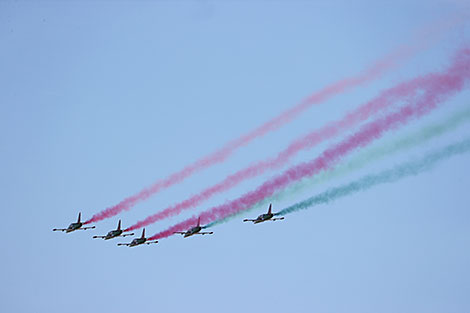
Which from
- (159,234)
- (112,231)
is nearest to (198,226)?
(159,234)

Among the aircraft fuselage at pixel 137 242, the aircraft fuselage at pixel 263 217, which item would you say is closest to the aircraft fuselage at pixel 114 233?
the aircraft fuselage at pixel 137 242

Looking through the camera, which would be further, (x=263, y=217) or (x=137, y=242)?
(x=137, y=242)

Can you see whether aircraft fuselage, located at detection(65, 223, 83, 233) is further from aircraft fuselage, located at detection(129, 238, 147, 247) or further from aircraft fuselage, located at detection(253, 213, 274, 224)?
aircraft fuselage, located at detection(253, 213, 274, 224)

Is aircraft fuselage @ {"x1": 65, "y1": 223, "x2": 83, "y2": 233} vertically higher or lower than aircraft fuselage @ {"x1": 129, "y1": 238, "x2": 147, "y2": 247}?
higher

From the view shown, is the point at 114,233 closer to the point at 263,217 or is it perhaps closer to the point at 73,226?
the point at 73,226

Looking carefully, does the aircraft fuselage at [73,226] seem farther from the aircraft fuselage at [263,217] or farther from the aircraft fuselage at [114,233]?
the aircraft fuselage at [263,217]

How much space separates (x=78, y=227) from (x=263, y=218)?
21.5 m

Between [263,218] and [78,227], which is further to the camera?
[78,227]

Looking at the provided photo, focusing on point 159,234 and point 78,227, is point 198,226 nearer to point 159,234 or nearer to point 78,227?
point 159,234

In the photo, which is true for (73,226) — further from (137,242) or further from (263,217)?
(263,217)

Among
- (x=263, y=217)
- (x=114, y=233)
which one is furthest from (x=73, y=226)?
(x=263, y=217)

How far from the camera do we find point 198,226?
292 feet

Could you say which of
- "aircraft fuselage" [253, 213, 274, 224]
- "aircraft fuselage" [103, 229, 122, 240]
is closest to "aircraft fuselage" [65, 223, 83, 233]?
"aircraft fuselage" [103, 229, 122, 240]

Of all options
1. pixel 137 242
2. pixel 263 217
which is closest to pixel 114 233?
pixel 137 242
